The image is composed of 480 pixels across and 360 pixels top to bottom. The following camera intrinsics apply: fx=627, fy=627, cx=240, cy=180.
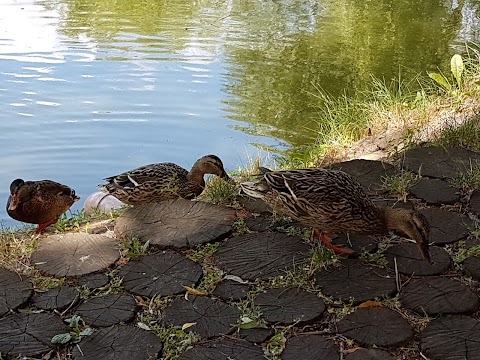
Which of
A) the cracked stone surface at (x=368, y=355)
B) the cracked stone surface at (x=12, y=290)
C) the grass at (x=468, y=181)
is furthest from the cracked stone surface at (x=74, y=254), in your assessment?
the grass at (x=468, y=181)

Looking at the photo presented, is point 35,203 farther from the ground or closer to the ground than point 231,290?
farther from the ground

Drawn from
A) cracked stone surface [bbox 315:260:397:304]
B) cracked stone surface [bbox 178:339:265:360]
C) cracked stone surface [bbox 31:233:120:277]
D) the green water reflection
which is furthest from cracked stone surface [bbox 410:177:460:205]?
the green water reflection

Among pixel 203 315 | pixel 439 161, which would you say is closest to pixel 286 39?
pixel 439 161

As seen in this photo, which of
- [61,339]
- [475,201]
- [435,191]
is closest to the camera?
[61,339]

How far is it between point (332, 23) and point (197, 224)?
10.9 m

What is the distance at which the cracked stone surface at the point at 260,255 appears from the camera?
3521 millimetres

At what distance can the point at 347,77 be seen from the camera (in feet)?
34.6

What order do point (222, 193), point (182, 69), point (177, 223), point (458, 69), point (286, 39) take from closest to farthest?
point (177, 223) < point (222, 193) < point (458, 69) < point (182, 69) < point (286, 39)

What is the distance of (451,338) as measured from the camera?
2.88 meters

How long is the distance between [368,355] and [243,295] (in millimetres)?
771

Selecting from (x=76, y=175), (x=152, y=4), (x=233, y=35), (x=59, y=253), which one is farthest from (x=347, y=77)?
(x=59, y=253)

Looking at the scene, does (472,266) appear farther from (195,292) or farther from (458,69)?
(458,69)

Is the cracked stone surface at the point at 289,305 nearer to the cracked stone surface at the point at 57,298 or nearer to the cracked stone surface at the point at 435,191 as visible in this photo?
the cracked stone surface at the point at 57,298

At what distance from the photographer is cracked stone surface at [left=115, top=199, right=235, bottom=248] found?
12.7ft
